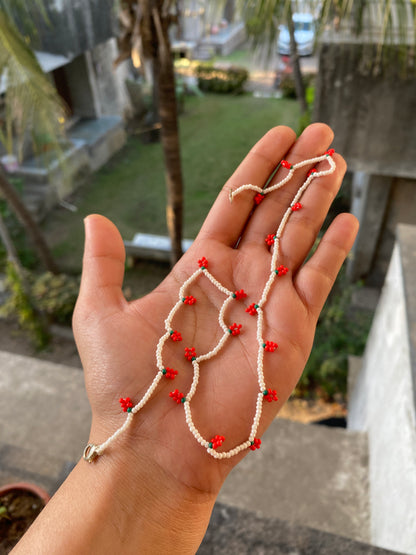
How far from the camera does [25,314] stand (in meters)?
5.41

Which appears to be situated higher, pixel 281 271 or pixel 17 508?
pixel 281 271

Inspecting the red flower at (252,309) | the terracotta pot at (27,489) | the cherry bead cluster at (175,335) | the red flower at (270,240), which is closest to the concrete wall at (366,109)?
the red flower at (270,240)

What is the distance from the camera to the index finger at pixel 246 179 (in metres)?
2.12

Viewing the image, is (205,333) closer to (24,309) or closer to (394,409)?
(394,409)

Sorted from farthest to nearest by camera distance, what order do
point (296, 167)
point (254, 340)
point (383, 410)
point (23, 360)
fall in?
point (23, 360) < point (383, 410) < point (296, 167) < point (254, 340)

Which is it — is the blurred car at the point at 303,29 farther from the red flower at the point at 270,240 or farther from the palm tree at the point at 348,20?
the red flower at the point at 270,240

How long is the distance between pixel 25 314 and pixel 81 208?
3.21 metres

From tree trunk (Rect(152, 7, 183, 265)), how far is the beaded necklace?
7.48 feet

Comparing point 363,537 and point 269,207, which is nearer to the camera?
point 269,207

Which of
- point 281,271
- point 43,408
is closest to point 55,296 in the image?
point 43,408

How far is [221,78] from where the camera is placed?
12.8m

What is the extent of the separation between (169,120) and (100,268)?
270 cm

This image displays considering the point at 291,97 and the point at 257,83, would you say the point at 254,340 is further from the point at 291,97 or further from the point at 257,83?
the point at 257,83

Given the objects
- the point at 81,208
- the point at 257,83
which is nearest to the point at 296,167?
the point at 81,208
